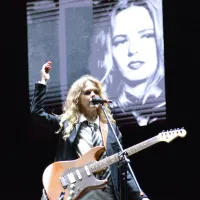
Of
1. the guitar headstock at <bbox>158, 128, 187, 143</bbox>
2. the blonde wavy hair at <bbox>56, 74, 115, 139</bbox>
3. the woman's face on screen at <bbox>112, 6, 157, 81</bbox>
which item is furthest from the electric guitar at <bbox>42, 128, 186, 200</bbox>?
the woman's face on screen at <bbox>112, 6, 157, 81</bbox>

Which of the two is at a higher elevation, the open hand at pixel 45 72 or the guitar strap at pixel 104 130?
the open hand at pixel 45 72

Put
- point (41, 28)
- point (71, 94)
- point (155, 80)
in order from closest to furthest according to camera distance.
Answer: point (71, 94) → point (155, 80) → point (41, 28)

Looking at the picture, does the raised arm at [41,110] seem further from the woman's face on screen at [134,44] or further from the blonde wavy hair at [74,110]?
the woman's face on screen at [134,44]

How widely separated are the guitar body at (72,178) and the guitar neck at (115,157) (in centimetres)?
4

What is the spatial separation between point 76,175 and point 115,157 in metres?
0.31

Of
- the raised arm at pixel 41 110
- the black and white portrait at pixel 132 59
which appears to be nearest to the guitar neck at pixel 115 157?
the raised arm at pixel 41 110

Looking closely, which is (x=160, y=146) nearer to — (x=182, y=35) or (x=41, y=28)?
(x=182, y=35)

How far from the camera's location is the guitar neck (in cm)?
378

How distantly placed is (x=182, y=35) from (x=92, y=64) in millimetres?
869

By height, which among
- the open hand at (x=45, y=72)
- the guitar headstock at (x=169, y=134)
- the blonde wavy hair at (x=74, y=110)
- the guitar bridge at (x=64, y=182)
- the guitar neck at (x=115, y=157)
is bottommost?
the guitar bridge at (x=64, y=182)

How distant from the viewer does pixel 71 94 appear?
14.1 feet

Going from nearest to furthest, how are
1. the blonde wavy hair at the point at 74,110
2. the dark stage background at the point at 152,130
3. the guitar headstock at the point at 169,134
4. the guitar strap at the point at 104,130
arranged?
the guitar headstock at the point at 169,134 < the guitar strap at the point at 104,130 < the blonde wavy hair at the point at 74,110 < the dark stage background at the point at 152,130

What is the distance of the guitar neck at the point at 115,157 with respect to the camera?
3775 mm

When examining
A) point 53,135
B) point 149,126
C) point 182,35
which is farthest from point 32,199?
point 182,35
